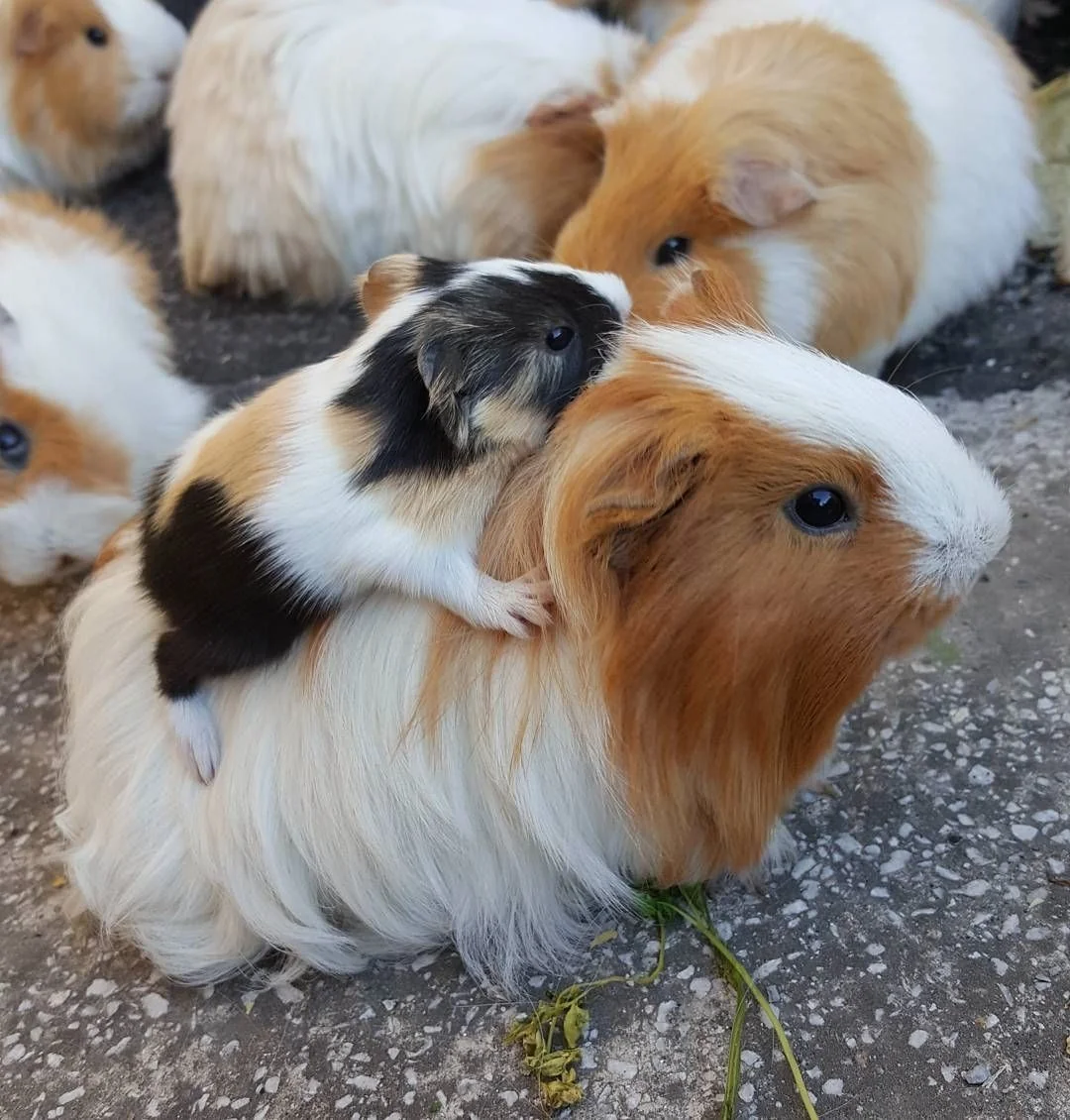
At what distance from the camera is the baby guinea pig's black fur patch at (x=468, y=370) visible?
37.9 inches

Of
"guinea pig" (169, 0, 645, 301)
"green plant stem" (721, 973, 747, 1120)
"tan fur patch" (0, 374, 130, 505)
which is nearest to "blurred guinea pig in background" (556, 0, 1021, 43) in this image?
"guinea pig" (169, 0, 645, 301)

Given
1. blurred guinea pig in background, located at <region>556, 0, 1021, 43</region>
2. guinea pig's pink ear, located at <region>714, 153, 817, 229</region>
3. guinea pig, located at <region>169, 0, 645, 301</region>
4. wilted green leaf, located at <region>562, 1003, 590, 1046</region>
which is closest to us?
wilted green leaf, located at <region>562, 1003, 590, 1046</region>

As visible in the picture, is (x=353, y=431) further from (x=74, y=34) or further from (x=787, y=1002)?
(x=74, y=34)

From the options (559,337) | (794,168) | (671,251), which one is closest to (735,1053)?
(559,337)

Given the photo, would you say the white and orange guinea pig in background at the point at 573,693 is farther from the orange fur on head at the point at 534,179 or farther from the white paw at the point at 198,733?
the orange fur on head at the point at 534,179

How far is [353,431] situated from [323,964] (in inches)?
23.9

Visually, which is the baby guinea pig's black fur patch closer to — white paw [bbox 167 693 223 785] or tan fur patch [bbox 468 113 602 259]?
white paw [bbox 167 693 223 785]

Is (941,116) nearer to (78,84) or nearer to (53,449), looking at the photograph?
(53,449)

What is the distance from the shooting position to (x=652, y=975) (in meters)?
Answer: 1.16

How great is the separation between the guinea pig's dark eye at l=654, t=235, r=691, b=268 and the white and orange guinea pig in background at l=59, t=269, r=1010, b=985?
28.3 inches

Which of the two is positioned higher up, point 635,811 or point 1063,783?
point 635,811

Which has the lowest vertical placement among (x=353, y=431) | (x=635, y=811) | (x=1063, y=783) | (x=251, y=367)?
(x=251, y=367)

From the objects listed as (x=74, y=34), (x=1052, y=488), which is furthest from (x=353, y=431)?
(x=74, y=34)

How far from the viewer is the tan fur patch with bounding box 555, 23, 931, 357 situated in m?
1.62
